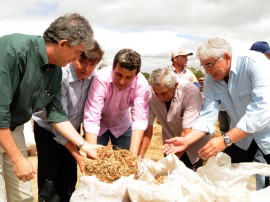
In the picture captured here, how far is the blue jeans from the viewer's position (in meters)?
3.47

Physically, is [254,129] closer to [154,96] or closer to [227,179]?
[227,179]

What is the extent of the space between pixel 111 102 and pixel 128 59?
50 cm

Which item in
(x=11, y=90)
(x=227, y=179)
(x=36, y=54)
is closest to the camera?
(x=11, y=90)

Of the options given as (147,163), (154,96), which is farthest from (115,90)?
(147,163)

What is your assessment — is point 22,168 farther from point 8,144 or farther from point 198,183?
point 198,183

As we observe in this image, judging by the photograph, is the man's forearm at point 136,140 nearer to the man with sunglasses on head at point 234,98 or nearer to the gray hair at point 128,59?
the man with sunglasses on head at point 234,98

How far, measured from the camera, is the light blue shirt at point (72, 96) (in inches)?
118

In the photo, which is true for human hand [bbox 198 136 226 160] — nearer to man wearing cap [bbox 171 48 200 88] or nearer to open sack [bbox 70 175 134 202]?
open sack [bbox 70 175 134 202]

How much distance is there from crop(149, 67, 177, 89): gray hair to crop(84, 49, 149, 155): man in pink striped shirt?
4.7 inches

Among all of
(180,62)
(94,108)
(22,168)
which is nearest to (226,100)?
(94,108)

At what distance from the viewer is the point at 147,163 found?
257cm

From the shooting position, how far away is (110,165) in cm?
242

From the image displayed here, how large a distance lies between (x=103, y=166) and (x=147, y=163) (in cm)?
34

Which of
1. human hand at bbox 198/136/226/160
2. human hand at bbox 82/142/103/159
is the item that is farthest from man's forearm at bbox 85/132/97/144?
human hand at bbox 198/136/226/160
